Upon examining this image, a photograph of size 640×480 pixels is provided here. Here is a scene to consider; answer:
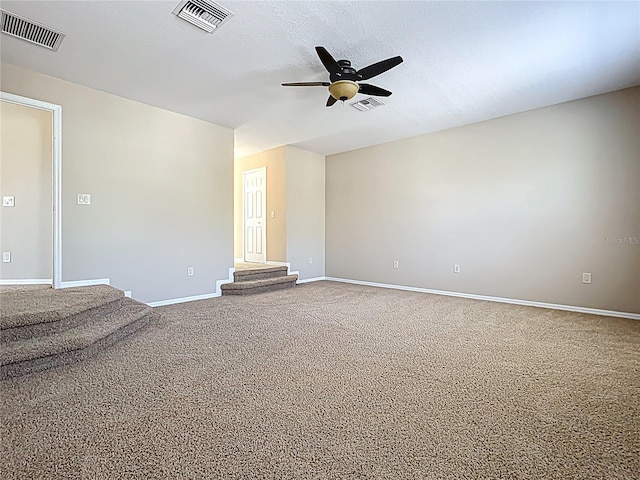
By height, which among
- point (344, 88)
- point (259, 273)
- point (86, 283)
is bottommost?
point (259, 273)

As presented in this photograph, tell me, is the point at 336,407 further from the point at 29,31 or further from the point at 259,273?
the point at 259,273

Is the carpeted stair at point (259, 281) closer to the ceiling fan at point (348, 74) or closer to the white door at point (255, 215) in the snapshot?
the white door at point (255, 215)

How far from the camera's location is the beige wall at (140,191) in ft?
12.1

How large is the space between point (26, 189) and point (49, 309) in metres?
3.04

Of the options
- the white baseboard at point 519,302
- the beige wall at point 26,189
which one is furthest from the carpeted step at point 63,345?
the white baseboard at point 519,302

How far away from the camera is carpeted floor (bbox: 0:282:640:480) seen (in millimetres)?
1380

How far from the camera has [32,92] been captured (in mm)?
3404

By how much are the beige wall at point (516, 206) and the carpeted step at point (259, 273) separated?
59.8 inches

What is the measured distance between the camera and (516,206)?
4.59 meters

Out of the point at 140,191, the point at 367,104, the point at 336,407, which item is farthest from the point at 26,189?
the point at 336,407

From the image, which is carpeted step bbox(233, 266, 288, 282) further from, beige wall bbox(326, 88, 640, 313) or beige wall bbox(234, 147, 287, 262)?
beige wall bbox(326, 88, 640, 313)

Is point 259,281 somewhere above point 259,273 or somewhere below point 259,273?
below

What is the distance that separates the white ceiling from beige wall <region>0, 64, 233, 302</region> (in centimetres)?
28

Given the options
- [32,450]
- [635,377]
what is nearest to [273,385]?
[32,450]
